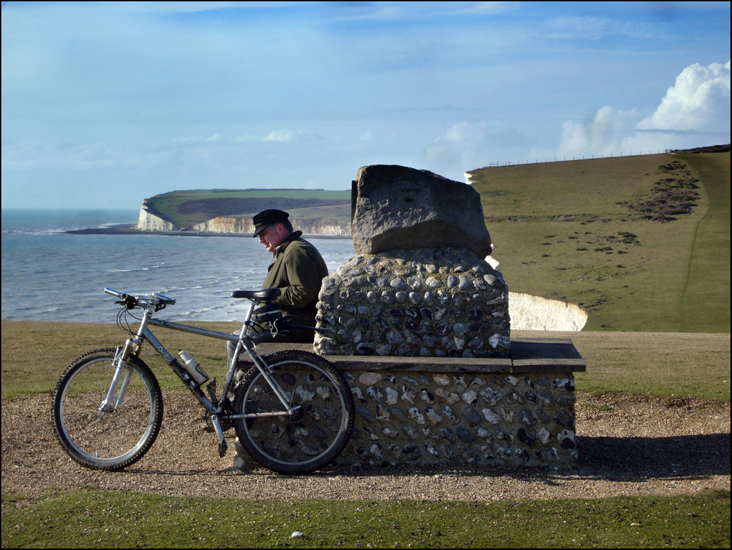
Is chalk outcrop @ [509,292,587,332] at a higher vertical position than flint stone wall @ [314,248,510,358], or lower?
lower

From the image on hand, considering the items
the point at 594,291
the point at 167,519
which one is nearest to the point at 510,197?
the point at 594,291

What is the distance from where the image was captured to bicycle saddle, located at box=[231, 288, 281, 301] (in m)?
4.43

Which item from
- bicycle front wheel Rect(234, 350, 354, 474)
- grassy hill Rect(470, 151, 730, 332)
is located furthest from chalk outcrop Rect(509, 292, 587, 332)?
bicycle front wheel Rect(234, 350, 354, 474)

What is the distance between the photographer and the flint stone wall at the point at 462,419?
458 centimetres

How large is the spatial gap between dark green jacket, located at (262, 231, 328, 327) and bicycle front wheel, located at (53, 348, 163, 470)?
123 cm

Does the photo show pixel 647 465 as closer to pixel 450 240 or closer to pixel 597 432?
pixel 597 432

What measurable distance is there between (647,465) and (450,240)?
247cm

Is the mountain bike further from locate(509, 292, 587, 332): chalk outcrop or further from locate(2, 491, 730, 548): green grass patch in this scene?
locate(509, 292, 587, 332): chalk outcrop

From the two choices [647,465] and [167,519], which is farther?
[647,465]

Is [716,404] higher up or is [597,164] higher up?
[597,164]

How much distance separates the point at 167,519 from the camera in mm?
3221

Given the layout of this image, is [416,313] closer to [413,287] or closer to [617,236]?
[413,287]

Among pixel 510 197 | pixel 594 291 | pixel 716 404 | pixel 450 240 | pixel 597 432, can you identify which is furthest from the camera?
pixel 510 197

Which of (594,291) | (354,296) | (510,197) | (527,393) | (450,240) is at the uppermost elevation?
(510,197)
